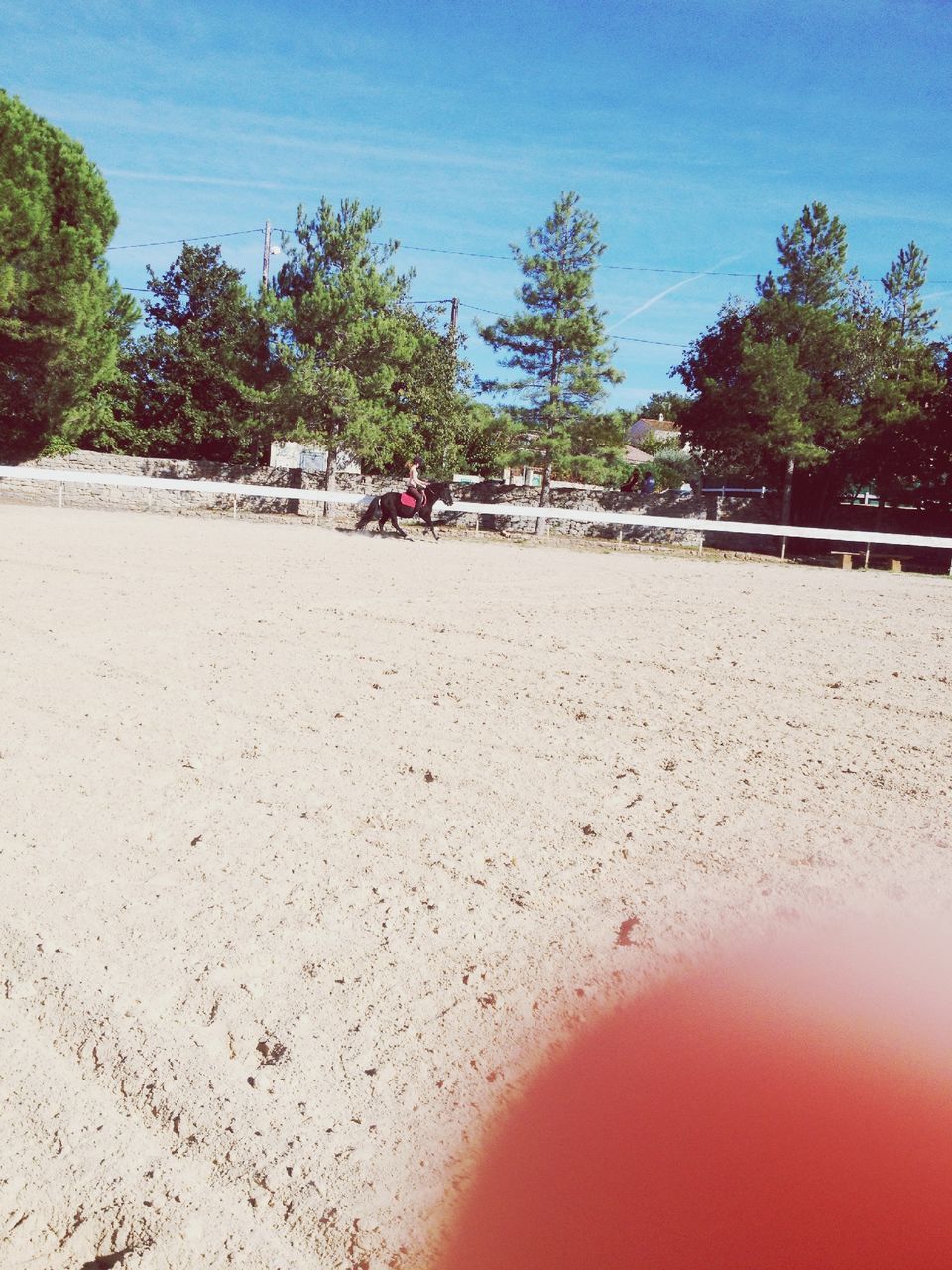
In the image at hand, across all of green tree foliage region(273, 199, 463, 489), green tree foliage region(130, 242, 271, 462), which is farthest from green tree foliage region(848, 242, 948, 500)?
green tree foliage region(130, 242, 271, 462)

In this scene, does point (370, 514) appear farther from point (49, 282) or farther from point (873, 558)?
point (873, 558)

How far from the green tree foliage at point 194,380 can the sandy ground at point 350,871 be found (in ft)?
89.5

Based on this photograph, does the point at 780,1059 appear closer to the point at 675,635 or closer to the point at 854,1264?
the point at 854,1264

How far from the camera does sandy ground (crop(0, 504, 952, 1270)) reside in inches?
86.3

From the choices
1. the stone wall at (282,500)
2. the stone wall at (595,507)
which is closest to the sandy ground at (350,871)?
the stone wall at (282,500)

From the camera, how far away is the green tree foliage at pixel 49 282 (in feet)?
81.7

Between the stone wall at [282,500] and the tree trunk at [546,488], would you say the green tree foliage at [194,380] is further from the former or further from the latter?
the tree trunk at [546,488]

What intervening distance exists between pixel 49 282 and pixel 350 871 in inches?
1059

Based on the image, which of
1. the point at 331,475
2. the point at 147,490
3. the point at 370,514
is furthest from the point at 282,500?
the point at 370,514

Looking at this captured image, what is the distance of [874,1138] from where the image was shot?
2434 mm

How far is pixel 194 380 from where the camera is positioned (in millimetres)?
34375

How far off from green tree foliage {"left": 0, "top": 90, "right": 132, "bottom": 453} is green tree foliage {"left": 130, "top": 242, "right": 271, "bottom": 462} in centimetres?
602

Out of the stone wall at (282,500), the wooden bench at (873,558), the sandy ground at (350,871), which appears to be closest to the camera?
the sandy ground at (350,871)

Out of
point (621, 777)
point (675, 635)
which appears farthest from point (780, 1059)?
point (675, 635)
